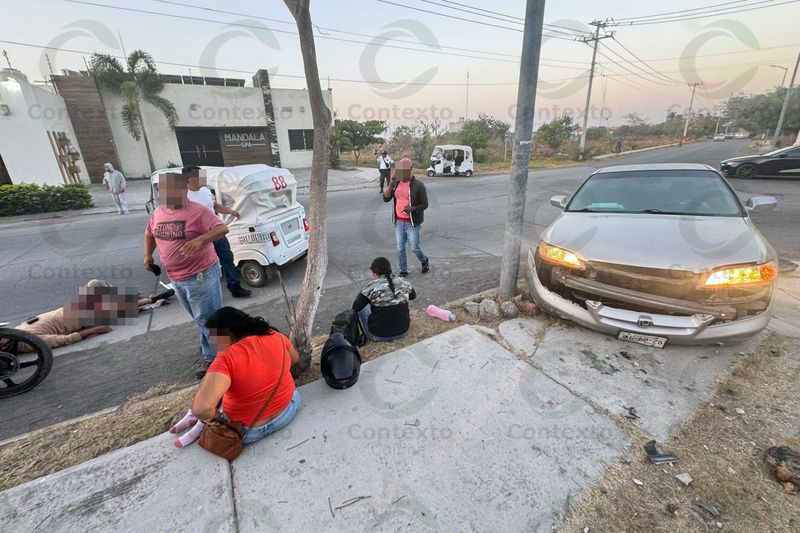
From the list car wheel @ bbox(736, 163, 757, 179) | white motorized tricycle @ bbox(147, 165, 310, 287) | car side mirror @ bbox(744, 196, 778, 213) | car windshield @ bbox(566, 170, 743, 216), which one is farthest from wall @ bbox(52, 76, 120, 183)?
car wheel @ bbox(736, 163, 757, 179)

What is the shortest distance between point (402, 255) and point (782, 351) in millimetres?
4109

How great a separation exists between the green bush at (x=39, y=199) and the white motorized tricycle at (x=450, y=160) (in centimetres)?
1548

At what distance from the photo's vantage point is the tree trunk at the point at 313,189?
2.42 metres

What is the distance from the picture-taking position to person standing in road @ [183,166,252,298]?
447 cm

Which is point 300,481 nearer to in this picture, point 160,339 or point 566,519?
point 566,519

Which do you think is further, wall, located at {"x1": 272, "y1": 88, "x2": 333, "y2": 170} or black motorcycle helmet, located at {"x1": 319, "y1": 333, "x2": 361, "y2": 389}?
wall, located at {"x1": 272, "y1": 88, "x2": 333, "y2": 170}

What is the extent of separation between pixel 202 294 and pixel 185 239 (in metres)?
0.50

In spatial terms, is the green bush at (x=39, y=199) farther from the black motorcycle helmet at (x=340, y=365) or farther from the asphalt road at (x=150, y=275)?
the black motorcycle helmet at (x=340, y=365)

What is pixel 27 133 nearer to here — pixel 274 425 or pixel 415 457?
pixel 274 425

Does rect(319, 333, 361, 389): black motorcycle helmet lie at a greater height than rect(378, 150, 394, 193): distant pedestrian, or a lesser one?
lesser

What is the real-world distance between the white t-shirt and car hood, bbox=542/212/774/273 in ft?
13.8

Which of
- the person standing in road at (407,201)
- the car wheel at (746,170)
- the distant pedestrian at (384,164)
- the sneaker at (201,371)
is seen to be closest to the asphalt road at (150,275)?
the sneaker at (201,371)

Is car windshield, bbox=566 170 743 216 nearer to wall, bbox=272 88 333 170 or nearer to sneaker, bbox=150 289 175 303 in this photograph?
sneaker, bbox=150 289 175 303

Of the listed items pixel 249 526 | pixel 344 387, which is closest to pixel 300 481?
pixel 249 526
